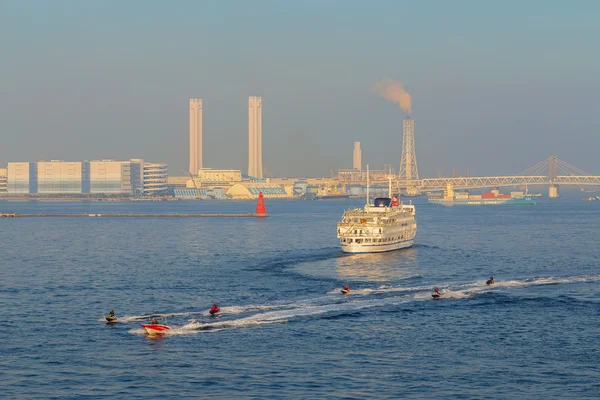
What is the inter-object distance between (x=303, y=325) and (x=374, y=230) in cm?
3560

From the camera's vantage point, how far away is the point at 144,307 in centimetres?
4822

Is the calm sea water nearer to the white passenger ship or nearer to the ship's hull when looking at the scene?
the ship's hull

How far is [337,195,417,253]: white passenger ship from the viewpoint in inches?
3041

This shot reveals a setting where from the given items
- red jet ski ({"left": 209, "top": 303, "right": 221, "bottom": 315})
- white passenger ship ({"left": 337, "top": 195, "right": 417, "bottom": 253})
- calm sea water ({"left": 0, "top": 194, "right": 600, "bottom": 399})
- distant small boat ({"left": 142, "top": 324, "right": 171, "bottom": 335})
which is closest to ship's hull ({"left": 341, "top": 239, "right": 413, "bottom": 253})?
white passenger ship ({"left": 337, "top": 195, "right": 417, "bottom": 253})

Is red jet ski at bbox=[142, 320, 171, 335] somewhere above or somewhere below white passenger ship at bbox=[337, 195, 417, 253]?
below

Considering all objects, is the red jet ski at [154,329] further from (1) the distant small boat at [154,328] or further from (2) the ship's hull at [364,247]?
(2) the ship's hull at [364,247]

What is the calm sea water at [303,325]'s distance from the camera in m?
33.1

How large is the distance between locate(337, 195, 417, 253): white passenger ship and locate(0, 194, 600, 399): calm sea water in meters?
2.07

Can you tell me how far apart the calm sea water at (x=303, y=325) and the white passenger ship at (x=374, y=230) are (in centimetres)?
207

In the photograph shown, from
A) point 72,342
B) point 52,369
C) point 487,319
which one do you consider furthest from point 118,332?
point 487,319

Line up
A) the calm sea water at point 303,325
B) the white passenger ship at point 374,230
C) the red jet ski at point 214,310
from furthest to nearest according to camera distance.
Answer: the white passenger ship at point 374,230 < the red jet ski at point 214,310 < the calm sea water at point 303,325

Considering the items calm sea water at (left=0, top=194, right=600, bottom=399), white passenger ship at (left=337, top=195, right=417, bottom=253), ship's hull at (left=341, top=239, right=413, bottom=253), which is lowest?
calm sea water at (left=0, top=194, right=600, bottom=399)

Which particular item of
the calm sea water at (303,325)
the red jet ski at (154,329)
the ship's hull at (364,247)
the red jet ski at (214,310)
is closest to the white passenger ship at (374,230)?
Result: the ship's hull at (364,247)

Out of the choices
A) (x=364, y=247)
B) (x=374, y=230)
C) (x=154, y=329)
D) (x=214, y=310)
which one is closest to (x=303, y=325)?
(x=214, y=310)
